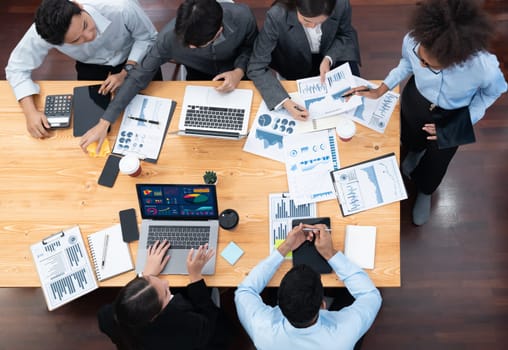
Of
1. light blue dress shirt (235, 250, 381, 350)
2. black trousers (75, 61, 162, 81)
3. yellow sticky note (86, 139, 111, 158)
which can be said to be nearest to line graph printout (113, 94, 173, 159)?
yellow sticky note (86, 139, 111, 158)

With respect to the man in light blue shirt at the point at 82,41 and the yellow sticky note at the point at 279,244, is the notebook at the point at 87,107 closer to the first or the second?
the man in light blue shirt at the point at 82,41

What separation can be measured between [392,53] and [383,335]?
1.89 metres

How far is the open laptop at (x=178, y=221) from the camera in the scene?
188 centimetres

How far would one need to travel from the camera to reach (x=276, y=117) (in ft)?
6.98

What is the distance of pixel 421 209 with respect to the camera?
2691mm

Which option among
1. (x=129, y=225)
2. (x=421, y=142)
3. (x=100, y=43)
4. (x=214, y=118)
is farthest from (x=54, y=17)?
(x=421, y=142)

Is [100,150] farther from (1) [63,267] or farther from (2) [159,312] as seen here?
(2) [159,312]

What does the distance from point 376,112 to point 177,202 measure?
38.8 inches

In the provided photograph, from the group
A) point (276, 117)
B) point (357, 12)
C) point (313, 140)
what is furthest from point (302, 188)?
point (357, 12)

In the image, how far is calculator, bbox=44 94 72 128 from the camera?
85.4 inches

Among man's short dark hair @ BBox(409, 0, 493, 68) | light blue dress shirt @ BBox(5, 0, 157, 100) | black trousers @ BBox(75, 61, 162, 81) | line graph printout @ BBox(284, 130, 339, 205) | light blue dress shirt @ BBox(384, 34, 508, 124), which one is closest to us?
man's short dark hair @ BBox(409, 0, 493, 68)

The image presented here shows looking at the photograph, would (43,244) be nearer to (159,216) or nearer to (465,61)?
(159,216)

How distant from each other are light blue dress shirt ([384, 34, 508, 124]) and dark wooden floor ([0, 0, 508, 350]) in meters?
0.92

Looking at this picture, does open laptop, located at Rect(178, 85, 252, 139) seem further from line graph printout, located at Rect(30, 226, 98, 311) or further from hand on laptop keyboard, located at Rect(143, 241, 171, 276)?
line graph printout, located at Rect(30, 226, 98, 311)
